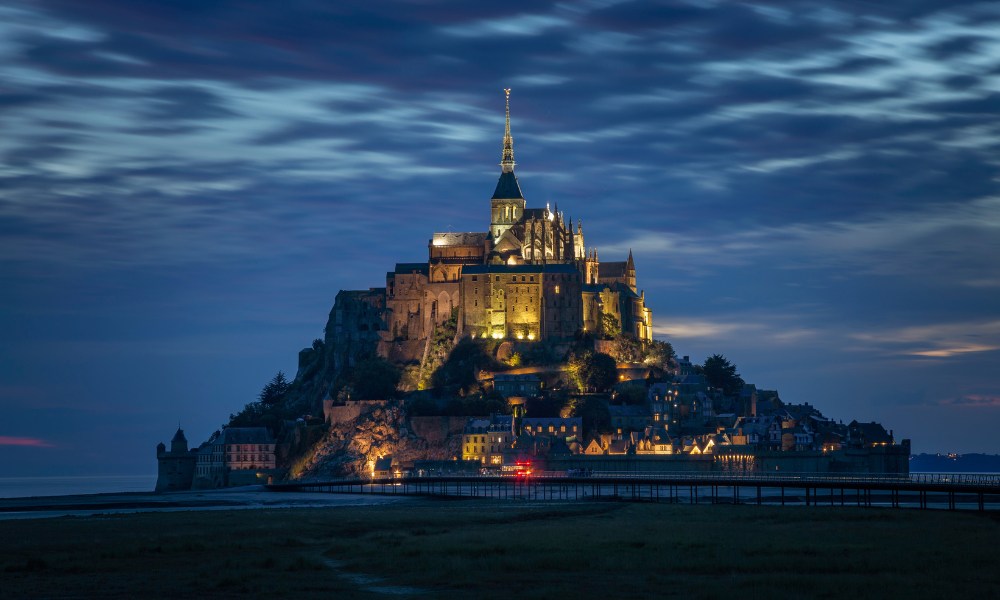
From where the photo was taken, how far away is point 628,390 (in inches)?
6526

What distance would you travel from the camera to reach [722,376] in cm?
18375

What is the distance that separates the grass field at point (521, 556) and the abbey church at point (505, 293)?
332ft

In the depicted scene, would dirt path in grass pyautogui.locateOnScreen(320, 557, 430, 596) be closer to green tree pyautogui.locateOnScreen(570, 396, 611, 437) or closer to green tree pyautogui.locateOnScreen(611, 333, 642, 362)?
green tree pyautogui.locateOnScreen(570, 396, 611, 437)

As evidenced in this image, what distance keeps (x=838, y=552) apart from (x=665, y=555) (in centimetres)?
704

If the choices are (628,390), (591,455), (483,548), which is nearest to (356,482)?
(591,455)

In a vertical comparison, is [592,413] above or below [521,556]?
above

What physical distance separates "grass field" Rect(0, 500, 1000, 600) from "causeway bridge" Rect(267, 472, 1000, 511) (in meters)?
6.24

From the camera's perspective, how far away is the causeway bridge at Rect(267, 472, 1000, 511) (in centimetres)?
8319

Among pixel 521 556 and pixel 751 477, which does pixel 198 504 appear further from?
pixel 521 556

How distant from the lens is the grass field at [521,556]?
44.8 metres

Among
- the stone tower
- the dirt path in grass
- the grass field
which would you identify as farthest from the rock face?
the dirt path in grass

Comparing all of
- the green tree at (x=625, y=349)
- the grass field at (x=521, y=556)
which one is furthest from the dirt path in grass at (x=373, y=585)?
the green tree at (x=625, y=349)

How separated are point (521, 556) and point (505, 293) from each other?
128 meters

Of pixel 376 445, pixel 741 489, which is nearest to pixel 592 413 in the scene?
pixel 376 445
